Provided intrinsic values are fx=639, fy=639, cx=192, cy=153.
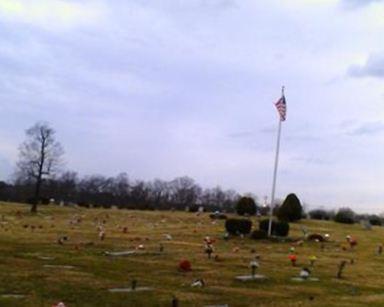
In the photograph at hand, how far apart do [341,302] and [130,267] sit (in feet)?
23.3

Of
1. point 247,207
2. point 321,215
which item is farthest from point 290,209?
point 321,215

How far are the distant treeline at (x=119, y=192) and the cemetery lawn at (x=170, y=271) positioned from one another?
61.2 metres

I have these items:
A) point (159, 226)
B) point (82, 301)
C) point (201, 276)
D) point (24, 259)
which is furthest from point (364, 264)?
point (159, 226)

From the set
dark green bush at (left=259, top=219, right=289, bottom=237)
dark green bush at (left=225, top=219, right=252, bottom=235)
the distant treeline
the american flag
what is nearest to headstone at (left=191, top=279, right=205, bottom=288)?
the american flag

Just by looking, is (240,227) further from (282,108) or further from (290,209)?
(290,209)

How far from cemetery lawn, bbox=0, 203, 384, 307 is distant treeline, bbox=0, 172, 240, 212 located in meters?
61.2

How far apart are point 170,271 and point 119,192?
94.4 m

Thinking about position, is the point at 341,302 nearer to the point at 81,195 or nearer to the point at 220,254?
the point at 220,254

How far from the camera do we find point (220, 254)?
2452cm

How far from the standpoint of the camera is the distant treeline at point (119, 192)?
3809 inches

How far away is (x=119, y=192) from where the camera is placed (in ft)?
368

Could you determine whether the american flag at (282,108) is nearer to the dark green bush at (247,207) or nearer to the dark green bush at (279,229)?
the dark green bush at (279,229)

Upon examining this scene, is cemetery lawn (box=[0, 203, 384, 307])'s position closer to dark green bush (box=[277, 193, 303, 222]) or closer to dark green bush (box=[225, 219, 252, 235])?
dark green bush (box=[225, 219, 252, 235])

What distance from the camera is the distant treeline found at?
317 ft
